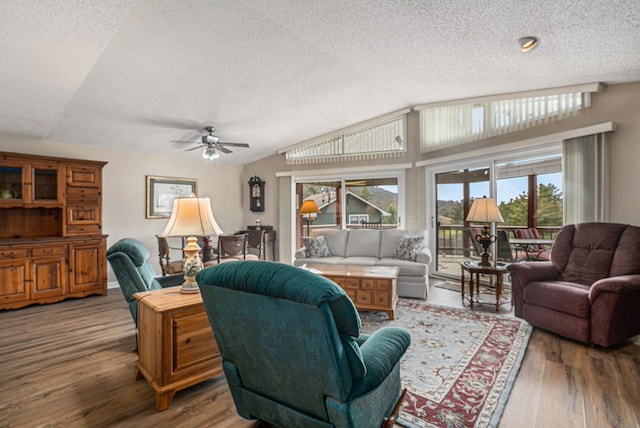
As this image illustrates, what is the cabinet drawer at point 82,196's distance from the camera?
14.1 feet

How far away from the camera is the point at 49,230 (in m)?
4.47

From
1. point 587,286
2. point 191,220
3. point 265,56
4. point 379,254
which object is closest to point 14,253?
point 191,220

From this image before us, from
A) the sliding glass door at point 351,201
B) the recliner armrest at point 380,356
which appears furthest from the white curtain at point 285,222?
the recliner armrest at point 380,356

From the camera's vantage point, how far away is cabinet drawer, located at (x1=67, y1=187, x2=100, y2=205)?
169 inches

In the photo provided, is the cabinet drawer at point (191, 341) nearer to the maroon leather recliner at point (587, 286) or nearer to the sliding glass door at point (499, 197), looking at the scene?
the maroon leather recliner at point (587, 286)

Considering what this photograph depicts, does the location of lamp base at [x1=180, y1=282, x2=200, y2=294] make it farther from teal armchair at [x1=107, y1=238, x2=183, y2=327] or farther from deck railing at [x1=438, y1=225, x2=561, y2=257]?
deck railing at [x1=438, y1=225, x2=561, y2=257]

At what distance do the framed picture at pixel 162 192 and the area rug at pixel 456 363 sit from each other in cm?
413

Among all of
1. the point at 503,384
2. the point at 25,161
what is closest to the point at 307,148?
the point at 25,161

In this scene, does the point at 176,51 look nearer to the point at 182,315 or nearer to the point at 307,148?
the point at 182,315

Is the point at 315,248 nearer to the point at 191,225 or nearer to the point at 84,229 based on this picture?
the point at 191,225

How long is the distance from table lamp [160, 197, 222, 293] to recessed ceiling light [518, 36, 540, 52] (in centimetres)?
281

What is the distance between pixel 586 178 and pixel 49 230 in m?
6.98

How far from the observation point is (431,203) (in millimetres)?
5473

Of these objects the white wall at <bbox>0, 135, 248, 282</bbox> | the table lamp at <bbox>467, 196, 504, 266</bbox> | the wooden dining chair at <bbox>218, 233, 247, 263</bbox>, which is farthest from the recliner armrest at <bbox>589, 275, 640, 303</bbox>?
the white wall at <bbox>0, 135, 248, 282</bbox>
